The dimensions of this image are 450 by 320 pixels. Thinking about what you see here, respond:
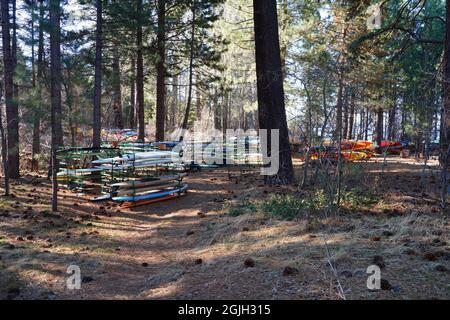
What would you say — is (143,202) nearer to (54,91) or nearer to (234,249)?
(54,91)

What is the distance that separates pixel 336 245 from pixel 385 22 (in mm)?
12022

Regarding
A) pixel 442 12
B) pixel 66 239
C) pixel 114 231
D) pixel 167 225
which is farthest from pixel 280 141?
pixel 442 12

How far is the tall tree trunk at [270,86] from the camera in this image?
8.77 m

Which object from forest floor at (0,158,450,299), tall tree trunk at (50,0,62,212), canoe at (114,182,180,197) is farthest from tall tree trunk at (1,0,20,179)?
canoe at (114,182,180,197)

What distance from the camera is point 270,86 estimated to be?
8.80 meters

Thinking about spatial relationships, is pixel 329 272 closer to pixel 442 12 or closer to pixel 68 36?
pixel 68 36

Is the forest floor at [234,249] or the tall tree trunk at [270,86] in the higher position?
the tall tree trunk at [270,86]

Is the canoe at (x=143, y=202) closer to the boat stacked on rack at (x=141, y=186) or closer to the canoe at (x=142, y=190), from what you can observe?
the boat stacked on rack at (x=141, y=186)

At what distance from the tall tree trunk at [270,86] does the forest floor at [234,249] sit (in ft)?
2.92

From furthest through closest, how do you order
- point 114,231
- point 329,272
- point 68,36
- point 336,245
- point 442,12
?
point 442,12, point 68,36, point 114,231, point 336,245, point 329,272

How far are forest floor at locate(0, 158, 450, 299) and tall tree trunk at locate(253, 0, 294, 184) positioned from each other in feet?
2.92

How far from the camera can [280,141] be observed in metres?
8.75

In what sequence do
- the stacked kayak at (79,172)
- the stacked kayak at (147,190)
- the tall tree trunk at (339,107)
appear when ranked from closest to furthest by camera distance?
1. the tall tree trunk at (339,107)
2. the stacked kayak at (147,190)
3. the stacked kayak at (79,172)

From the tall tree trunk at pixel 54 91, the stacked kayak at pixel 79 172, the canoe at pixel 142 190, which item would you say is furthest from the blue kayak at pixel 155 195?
the stacked kayak at pixel 79 172
